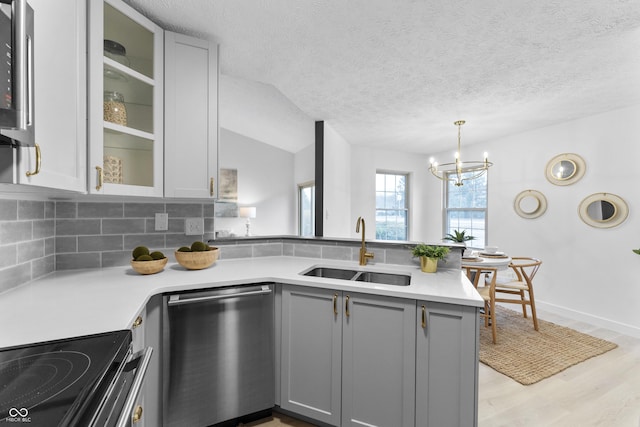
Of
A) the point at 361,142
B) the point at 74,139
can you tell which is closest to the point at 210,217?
the point at 74,139

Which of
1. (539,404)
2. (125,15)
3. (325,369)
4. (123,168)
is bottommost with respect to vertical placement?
(539,404)

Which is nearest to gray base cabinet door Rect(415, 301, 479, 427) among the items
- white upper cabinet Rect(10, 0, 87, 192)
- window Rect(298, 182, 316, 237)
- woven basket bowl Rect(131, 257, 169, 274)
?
woven basket bowl Rect(131, 257, 169, 274)

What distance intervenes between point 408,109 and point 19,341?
3.36m

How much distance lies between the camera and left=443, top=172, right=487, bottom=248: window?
4.66 metres

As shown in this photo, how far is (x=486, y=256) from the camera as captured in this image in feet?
10.2

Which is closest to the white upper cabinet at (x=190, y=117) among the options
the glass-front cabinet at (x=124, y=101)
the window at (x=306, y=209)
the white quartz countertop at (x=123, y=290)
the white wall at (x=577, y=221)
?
the glass-front cabinet at (x=124, y=101)

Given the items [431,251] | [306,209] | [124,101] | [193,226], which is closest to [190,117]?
[124,101]

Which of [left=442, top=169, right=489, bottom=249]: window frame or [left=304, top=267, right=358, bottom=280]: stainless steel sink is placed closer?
[left=304, top=267, right=358, bottom=280]: stainless steel sink

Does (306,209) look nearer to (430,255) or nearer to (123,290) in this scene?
(430,255)

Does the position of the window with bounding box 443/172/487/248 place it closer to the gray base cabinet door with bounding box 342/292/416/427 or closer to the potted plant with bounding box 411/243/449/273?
the potted plant with bounding box 411/243/449/273

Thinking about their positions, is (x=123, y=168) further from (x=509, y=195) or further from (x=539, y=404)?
(x=509, y=195)

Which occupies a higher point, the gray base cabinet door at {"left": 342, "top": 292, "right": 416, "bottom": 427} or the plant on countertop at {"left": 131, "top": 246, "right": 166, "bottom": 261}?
the plant on countertop at {"left": 131, "top": 246, "right": 166, "bottom": 261}

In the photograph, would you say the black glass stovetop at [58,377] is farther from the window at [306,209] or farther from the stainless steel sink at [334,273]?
the window at [306,209]

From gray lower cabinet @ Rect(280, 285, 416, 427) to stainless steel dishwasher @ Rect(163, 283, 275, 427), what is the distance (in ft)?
0.39
